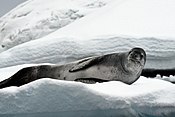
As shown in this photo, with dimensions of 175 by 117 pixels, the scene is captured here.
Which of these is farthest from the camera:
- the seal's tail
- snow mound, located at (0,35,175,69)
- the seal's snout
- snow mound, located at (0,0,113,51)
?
snow mound, located at (0,0,113,51)

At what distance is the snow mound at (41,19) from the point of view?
24.0ft

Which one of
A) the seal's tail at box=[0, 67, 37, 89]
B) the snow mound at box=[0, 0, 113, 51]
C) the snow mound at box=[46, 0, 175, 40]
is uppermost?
the snow mound at box=[0, 0, 113, 51]

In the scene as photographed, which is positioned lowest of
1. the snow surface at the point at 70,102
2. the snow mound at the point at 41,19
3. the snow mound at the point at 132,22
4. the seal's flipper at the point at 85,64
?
the snow surface at the point at 70,102

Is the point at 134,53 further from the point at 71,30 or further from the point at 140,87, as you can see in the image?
the point at 71,30

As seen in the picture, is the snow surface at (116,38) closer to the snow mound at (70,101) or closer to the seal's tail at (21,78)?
the seal's tail at (21,78)

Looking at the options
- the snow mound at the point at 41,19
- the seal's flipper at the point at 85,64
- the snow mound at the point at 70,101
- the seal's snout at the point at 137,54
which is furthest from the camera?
the snow mound at the point at 41,19

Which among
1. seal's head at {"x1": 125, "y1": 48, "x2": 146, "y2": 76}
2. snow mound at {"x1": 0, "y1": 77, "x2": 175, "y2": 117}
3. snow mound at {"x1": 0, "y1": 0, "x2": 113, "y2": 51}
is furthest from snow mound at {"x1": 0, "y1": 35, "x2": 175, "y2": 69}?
snow mound at {"x1": 0, "y1": 77, "x2": 175, "y2": 117}

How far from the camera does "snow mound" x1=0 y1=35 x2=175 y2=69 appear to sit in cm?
479

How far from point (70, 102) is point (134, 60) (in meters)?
0.77

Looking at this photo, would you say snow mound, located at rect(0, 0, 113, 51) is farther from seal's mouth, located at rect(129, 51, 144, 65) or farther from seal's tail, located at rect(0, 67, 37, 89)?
seal's mouth, located at rect(129, 51, 144, 65)

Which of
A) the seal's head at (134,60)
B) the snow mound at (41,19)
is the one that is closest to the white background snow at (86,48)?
the snow mound at (41,19)

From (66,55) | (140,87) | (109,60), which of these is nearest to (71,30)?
(66,55)

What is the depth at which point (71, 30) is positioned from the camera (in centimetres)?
577

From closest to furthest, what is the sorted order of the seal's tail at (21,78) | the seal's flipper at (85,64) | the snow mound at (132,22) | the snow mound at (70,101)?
the snow mound at (70,101)
the seal's flipper at (85,64)
the seal's tail at (21,78)
the snow mound at (132,22)
